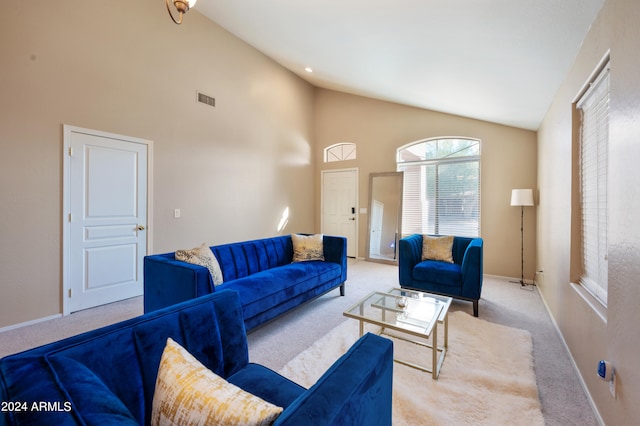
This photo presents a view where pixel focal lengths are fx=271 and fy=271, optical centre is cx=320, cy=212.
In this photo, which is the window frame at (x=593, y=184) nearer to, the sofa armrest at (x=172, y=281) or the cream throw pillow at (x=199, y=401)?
the cream throw pillow at (x=199, y=401)

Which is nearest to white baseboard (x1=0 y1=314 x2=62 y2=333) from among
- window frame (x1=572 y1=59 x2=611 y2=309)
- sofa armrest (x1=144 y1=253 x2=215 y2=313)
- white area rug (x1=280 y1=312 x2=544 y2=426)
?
sofa armrest (x1=144 y1=253 x2=215 y2=313)

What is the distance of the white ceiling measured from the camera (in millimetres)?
2000

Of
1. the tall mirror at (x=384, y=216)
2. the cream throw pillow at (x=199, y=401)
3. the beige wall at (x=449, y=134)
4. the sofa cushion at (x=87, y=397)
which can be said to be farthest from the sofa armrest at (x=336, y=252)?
the sofa cushion at (x=87, y=397)

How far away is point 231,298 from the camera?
1.40 metres

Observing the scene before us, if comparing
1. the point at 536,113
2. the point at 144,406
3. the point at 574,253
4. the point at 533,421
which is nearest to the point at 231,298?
the point at 144,406

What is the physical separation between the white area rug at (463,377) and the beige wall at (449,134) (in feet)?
7.42

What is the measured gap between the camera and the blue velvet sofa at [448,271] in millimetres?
2959

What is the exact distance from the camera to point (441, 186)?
16.5 feet

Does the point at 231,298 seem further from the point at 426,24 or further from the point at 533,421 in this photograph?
the point at 426,24

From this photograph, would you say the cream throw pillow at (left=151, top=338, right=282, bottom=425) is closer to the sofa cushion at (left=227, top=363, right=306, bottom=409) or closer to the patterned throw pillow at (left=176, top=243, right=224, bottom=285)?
the sofa cushion at (left=227, top=363, right=306, bottom=409)

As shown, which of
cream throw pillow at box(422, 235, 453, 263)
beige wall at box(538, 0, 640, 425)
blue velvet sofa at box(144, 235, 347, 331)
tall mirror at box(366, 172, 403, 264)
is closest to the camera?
beige wall at box(538, 0, 640, 425)

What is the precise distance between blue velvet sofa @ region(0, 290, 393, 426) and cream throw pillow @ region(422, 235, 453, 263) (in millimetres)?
2773

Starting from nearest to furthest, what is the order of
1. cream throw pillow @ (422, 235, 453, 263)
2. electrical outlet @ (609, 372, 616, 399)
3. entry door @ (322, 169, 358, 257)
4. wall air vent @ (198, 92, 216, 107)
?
electrical outlet @ (609, 372, 616, 399) < cream throw pillow @ (422, 235, 453, 263) < wall air vent @ (198, 92, 216, 107) < entry door @ (322, 169, 358, 257)

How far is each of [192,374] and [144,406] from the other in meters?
0.39
